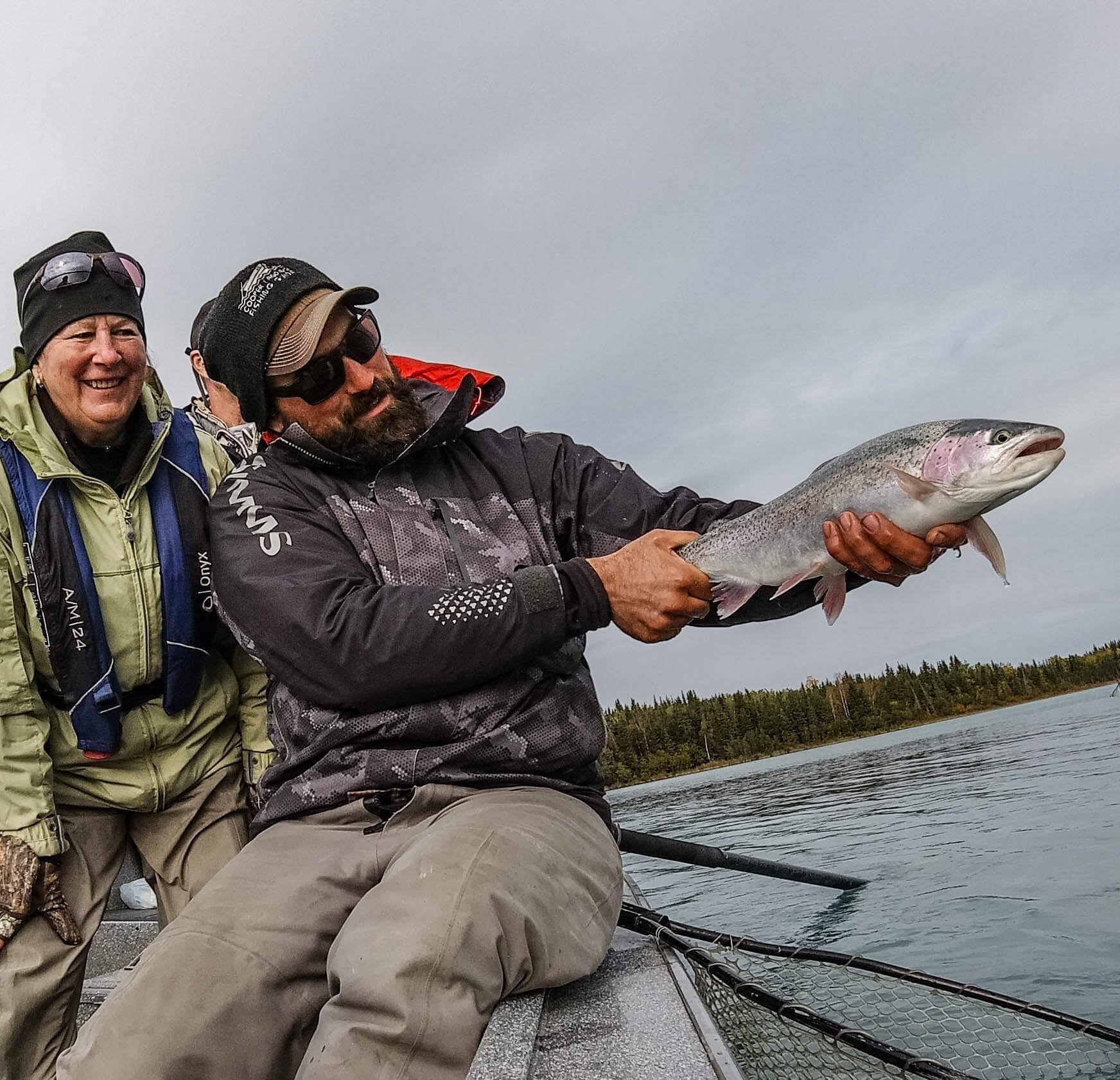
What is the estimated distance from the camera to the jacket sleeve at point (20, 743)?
3789 millimetres

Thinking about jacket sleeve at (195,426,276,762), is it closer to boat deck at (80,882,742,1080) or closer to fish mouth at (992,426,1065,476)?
boat deck at (80,882,742,1080)

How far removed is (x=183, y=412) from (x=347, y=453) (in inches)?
47.1

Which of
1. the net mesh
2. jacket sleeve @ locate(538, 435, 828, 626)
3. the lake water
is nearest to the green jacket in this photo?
jacket sleeve @ locate(538, 435, 828, 626)

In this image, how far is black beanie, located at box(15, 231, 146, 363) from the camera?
13.9ft

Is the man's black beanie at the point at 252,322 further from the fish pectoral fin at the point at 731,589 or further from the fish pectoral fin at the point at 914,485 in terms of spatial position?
the fish pectoral fin at the point at 914,485

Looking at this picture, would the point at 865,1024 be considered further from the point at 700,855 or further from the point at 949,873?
the point at 949,873

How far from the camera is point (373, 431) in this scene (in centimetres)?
393

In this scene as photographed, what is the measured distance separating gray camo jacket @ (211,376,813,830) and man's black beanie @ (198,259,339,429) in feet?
0.96

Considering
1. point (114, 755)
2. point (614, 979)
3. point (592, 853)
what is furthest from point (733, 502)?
point (114, 755)

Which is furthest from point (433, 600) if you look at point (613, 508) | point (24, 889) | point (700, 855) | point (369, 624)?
point (700, 855)

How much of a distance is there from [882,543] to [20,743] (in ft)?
11.3

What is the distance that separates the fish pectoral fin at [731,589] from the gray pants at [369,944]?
907mm

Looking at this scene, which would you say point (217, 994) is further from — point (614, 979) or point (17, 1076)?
point (17, 1076)

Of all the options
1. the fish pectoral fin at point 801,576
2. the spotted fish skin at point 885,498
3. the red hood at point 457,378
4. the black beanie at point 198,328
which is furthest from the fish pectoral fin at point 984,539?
the black beanie at point 198,328
